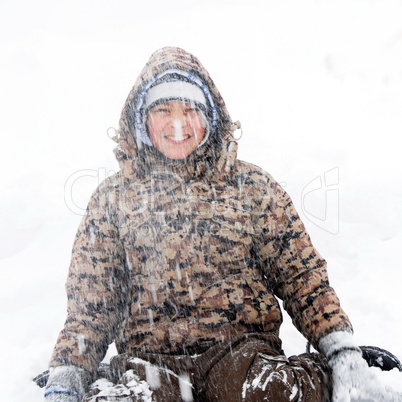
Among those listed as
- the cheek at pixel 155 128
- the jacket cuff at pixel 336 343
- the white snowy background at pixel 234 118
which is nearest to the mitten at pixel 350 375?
the jacket cuff at pixel 336 343

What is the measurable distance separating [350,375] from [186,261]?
892 millimetres

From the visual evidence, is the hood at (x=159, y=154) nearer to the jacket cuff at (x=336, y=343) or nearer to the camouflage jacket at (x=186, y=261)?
the camouflage jacket at (x=186, y=261)

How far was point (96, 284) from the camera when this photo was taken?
2.37 meters

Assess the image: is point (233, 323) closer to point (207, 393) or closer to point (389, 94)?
point (207, 393)

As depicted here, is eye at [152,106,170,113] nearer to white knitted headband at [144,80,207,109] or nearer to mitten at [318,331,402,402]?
white knitted headband at [144,80,207,109]

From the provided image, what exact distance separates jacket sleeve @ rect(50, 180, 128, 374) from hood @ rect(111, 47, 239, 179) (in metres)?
0.25

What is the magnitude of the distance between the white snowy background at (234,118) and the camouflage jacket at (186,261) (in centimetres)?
74

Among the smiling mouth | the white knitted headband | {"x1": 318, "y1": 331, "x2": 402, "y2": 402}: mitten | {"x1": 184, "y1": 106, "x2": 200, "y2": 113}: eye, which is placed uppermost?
the white knitted headband

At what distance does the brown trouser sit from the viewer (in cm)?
Result: 175

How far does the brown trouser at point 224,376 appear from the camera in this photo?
5.74 ft

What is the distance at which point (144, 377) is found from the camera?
6.34 feet

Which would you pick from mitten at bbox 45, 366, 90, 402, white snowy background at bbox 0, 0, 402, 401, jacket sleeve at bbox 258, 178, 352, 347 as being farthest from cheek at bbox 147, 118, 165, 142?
white snowy background at bbox 0, 0, 402, 401

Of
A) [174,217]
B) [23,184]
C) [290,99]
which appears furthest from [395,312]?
[290,99]

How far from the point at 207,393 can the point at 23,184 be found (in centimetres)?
478
